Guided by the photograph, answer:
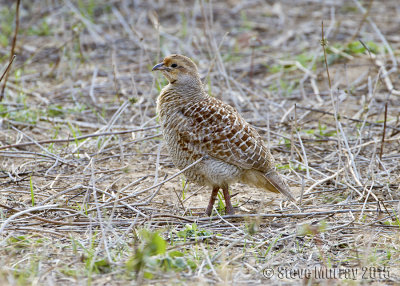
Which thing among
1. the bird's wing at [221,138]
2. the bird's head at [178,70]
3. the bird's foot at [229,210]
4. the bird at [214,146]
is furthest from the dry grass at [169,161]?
the bird's head at [178,70]

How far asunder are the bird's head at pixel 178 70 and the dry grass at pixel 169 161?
583 millimetres

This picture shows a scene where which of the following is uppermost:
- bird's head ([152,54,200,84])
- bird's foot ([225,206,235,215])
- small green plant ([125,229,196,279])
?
bird's head ([152,54,200,84])

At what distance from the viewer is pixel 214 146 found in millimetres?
4590

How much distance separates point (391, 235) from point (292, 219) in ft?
2.56

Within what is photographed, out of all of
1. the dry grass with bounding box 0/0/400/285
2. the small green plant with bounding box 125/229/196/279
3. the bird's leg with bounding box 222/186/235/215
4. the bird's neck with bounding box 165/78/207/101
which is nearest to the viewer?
the small green plant with bounding box 125/229/196/279

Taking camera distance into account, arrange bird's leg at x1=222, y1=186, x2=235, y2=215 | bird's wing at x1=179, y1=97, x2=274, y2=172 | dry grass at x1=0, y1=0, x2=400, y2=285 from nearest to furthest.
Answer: dry grass at x1=0, y1=0, x2=400, y2=285 < bird's wing at x1=179, y1=97, x2=274, y2=172 < bird's leg at x1=222, y1=186, x2=235, y2=215

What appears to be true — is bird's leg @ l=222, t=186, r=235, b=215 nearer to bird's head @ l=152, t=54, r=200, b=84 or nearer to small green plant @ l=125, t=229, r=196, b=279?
bird's head @ l=152, t=54, r=200, b=84

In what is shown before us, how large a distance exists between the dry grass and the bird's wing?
14.9 inches

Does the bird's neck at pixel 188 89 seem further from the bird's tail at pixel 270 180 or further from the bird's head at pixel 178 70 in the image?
the bird's tail at pixel 270 180

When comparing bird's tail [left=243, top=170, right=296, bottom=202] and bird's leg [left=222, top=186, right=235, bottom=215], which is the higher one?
bird's tail [left=243, top=170, right=296, bottom=202]

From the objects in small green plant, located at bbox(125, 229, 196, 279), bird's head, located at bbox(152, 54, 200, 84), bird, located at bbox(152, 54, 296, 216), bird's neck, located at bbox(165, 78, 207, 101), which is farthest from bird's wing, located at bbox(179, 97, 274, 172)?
small green plant, located at bbox(125, 229, 196, 279)

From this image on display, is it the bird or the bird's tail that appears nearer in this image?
the bird

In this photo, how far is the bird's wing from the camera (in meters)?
4.60

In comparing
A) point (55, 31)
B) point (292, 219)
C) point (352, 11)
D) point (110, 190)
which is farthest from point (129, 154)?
point (352, 11)
